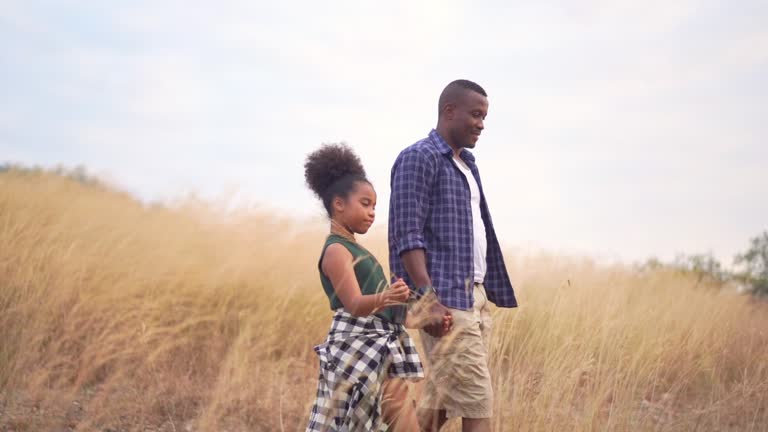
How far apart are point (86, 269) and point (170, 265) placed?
713mm

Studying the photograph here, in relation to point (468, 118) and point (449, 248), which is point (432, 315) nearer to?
point (449, 248)

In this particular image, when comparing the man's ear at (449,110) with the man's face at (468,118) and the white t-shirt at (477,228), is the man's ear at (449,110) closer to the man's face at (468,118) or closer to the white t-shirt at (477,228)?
the man's face at (468,118)

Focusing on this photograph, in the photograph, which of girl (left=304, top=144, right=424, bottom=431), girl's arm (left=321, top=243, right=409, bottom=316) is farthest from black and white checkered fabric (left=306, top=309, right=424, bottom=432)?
girl's arm (left=321, top=243, right=409, bottom=316)

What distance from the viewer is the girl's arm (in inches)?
109

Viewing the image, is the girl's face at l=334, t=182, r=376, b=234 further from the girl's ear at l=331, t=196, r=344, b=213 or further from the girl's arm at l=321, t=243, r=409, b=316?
the girl's arm at l=321, t=243, r=409, b=316

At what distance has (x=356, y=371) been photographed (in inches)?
116

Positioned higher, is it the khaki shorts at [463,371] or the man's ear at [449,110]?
the man's ear at [449,110]

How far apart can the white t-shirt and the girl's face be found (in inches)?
20.5

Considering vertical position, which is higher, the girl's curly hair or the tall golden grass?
the girl's curly hair

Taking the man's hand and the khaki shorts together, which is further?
the khaki shorts

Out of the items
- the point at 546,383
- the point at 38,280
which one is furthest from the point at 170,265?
the point at 546,383

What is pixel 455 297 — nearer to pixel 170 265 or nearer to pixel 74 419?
pixel 74 419

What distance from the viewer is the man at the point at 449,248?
10.4 feet

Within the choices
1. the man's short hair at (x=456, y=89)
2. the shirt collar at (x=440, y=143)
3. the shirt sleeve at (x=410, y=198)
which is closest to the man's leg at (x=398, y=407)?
the shirt sleeve at (x=410, y=198)
